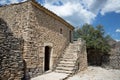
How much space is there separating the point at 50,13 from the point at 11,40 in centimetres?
450

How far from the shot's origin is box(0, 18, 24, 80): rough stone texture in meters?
5.91

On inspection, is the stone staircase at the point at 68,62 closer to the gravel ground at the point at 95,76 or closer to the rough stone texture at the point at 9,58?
the gravel ground at the point at 95,76

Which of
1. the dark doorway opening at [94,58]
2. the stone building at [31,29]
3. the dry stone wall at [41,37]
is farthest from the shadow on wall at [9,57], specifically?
the dark doorway opening at [94,58]

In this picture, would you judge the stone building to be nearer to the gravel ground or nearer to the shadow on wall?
the shadow on wall

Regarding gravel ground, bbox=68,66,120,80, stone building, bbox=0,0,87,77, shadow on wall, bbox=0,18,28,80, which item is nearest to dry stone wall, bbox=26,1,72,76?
stone building, bbox=0,0,87,77

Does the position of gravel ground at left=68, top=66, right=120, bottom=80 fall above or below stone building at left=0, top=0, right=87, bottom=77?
below

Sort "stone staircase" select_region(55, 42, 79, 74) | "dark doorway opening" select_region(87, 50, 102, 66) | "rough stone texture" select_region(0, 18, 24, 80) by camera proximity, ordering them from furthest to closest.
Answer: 1. "dark doorway opening" select_region(87, 50, 102, 66)
2. "stone staircase" select_region(55, 42, 79, 74)
3. "rough stone texture" select_region(0, 18, 24, 80)

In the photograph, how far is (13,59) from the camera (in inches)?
254

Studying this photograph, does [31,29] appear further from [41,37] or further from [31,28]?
[41,37]

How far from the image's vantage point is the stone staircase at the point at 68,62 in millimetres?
10472

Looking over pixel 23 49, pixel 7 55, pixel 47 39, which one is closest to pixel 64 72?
pixel 47 39

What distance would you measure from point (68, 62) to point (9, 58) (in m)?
5.97

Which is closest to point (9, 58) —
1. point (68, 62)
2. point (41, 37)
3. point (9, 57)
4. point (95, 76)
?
point (9, 57)

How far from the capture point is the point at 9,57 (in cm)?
625
